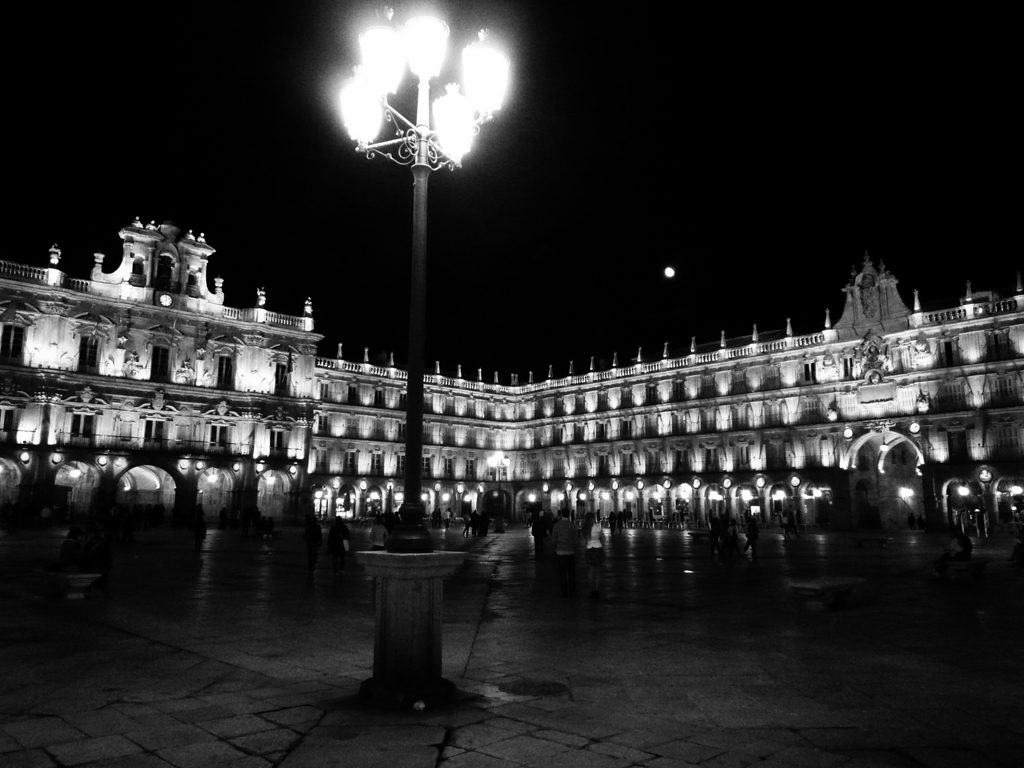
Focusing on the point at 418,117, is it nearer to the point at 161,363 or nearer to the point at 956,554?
the point at 956,554

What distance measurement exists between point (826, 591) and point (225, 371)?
45820 mm

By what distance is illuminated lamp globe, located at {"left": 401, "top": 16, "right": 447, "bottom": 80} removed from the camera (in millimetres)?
8430

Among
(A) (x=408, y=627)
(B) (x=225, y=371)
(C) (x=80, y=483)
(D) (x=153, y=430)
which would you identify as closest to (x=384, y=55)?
(A) (x=408, y=627)

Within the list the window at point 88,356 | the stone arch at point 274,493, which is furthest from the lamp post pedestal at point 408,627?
the stone arch at point 274,493

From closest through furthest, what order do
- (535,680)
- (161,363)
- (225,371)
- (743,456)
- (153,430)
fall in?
(535,680)
(153,430)
(161,363)
(225,371)
(743,456)

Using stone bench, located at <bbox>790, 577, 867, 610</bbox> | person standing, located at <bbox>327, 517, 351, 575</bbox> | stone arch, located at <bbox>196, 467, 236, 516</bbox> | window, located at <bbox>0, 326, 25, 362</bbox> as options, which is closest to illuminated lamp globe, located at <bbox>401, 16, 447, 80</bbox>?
stone bench, located at <bbox>790, 577, 867, 610</bbox>

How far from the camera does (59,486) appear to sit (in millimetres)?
43062

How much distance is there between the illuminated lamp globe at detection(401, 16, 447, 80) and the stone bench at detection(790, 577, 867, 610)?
30.9 ft

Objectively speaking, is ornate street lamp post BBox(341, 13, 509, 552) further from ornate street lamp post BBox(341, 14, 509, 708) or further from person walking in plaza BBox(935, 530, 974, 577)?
person walking in plaza BBox(935, 530, 974, 577)

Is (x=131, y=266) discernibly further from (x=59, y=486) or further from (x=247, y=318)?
(x=59, y=486)

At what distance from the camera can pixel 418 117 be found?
8.35 meters

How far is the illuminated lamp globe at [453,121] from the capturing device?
9422 millimetres

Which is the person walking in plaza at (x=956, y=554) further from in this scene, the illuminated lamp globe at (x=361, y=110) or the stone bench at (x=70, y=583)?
the stone bench at (x=70, y=583)

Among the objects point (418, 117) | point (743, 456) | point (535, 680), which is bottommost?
point (535, 680)
